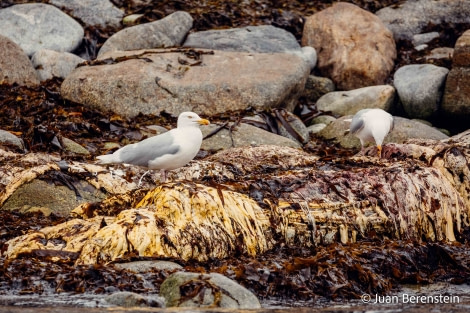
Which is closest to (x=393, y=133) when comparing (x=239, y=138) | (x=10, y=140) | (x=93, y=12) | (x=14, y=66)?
(x=239, y=138)

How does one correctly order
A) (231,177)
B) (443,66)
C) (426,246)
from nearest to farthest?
1. (426,246)
2. (231,177)
3. (443,66)

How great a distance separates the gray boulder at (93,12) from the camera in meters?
16.9

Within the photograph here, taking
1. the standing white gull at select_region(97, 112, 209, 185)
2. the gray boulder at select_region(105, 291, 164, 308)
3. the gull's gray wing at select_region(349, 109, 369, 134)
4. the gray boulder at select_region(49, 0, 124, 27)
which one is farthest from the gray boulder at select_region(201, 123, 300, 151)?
Result: the gray boulder at select_region(49, 0, 124, 27)

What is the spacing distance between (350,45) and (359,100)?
5.35 feet

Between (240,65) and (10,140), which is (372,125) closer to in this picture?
(240,65)

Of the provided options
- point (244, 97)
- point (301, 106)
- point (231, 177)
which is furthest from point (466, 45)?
point (231, 177)

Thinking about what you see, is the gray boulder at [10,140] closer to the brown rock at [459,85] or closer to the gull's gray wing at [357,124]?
the gull's gray wing at [357,124]

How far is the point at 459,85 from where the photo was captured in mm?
14398

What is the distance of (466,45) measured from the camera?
47.0 feet

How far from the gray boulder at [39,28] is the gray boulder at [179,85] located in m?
2.41

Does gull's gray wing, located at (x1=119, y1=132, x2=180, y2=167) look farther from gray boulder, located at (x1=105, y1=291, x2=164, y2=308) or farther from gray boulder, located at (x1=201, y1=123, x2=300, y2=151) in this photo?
gray boulder, located at (x1=105, y1=291, x2=164, y2=308)

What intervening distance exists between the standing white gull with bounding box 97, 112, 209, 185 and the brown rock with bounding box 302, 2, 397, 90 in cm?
742

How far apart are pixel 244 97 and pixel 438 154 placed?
15.5 feet

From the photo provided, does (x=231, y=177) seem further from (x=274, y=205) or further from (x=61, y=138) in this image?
(x=61, y=138)
